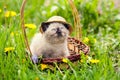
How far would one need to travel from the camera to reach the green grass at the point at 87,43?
12.8ft

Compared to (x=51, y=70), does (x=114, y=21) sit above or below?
above

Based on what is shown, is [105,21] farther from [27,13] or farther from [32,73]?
[32,73]

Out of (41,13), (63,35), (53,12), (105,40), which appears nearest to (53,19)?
(63,35)

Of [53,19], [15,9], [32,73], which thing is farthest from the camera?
[15,9]

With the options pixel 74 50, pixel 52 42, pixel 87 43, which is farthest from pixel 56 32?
pixel 87 43

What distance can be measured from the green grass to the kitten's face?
0.95 ft

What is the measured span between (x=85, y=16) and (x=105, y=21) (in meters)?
0.27

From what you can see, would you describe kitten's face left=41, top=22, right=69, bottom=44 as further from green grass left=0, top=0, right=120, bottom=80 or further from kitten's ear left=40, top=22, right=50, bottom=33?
green grass left=0, top=0, right=120, bottom=80

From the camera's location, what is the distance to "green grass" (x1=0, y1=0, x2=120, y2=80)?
3895 millimetres

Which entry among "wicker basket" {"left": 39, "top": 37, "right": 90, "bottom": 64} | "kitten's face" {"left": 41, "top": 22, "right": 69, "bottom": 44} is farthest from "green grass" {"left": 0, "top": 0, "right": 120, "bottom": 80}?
"kitten's face" {"left": 41, "top": 22, "right": 69, "bottom": 44}

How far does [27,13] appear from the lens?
633 cm

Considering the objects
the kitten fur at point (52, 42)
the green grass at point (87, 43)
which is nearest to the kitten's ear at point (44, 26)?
the kitten fur at point (52, 42)

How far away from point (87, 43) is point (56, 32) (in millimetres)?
895

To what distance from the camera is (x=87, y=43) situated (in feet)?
16.4
